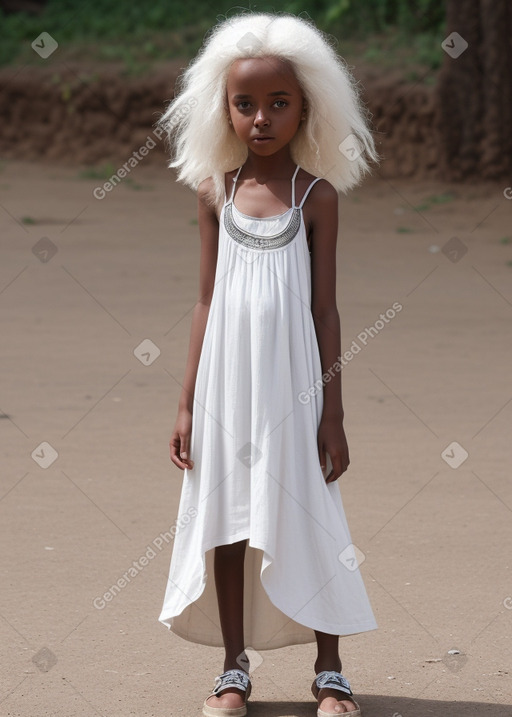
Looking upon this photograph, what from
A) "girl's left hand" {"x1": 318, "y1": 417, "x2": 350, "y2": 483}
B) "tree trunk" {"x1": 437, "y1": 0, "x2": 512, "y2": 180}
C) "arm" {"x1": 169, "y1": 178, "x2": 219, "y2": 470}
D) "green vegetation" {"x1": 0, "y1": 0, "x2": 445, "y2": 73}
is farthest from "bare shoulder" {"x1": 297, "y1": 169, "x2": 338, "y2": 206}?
"green vegetation" {"x1": 0, "y1": 0, "x2": 445, "y2": 73}

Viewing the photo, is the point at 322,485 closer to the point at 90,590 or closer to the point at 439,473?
the point at 90,590

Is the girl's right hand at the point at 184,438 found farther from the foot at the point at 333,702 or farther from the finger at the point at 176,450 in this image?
the foot at the point at 333,702

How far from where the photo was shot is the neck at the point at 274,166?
A: 3115 mm

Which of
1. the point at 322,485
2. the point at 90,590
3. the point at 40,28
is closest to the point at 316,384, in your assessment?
the point at 322,485

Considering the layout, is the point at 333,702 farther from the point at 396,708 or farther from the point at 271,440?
the point at 271,440

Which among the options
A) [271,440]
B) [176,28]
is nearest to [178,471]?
[271,440]

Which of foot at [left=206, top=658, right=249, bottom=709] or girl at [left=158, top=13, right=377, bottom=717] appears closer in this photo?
girl at [left=158, top=13, right=377, bottom=717]

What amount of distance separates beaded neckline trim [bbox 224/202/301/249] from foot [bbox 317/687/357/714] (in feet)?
3.74

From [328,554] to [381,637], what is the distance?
753 mm

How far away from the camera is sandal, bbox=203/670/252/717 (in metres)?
3.11

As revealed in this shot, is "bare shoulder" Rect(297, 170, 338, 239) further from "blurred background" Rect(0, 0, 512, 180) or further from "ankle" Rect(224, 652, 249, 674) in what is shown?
"blurred background" Rect(0, 0, 512, 180)

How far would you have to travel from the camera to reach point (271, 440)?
2980 millimetres

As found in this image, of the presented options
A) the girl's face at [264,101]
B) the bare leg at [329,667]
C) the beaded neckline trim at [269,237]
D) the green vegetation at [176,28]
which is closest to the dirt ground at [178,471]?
the bare leg at [329,667]

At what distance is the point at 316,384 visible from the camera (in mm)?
3035
